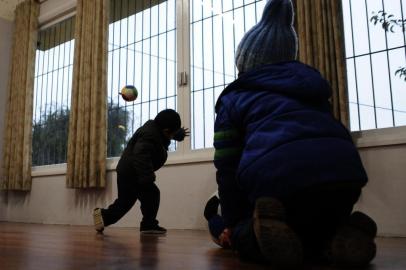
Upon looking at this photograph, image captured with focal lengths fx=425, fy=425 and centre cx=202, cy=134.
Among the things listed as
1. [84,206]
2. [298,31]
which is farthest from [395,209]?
[84,206]

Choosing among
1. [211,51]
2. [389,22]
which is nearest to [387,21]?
[389,22]

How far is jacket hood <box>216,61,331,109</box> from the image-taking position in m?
1.17

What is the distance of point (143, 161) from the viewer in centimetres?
258

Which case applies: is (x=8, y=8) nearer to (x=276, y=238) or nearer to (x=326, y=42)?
(x=326, y=42)

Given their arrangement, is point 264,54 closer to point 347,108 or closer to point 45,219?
point 347,108

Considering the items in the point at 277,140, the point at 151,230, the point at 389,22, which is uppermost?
the point at 389,22

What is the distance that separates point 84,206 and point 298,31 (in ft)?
8.29

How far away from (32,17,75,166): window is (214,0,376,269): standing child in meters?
3.69

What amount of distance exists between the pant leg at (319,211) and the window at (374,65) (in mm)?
1612

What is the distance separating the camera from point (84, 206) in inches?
158

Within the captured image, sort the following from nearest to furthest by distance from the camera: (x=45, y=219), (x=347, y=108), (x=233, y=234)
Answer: (x=233, y=234)
(x=347, y=108)
(x=45, y=219)

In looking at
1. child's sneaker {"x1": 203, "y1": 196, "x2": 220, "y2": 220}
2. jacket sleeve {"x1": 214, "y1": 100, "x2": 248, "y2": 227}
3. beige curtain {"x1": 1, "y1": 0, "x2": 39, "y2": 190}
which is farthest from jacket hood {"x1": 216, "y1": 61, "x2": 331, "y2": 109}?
beige curtain {"x1": 1, "y1": 0, "x2": 39, "y2": 190}

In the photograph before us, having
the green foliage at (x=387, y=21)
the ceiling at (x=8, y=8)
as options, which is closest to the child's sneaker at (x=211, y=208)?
the green foliage at (x=387, y=21)

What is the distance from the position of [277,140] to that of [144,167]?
1.58m
